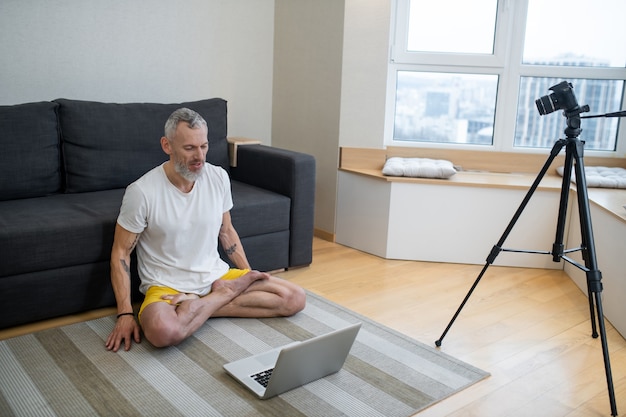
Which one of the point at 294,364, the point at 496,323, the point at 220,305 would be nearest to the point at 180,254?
the point at 220,305

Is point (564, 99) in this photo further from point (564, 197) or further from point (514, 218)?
point (514, 218)

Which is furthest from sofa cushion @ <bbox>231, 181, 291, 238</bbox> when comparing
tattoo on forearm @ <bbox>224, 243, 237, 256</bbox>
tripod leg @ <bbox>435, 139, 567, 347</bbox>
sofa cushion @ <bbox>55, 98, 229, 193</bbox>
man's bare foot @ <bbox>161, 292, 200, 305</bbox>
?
tripod leg @ <bbox>435, 139, 567, 347</bbox>

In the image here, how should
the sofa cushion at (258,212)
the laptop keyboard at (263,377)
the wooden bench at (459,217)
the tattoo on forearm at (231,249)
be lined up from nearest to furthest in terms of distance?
1. the laptop keyboard at (263,377)
2. the tattoo on forearm at (231,249)
3. the sofa cushion at (258,212)
4. the wooden bench at (459,217)

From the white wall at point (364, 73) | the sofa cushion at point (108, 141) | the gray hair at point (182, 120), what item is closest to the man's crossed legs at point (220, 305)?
the gray hair at point (182, 120)

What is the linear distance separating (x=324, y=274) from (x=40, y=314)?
153 centimetres

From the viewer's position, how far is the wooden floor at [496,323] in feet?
7.58

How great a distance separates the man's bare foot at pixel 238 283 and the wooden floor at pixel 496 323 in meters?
0.58

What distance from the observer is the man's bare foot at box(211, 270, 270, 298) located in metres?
2.74

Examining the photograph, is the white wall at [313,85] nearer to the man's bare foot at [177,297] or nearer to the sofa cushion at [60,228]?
the sofa cushion at [60,228]

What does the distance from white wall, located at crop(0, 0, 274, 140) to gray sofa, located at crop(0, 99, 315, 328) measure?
1.22 ft

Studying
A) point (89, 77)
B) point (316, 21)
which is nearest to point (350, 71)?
point (316, 21)

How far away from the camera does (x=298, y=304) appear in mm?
2900

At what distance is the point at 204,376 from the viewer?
2.33m

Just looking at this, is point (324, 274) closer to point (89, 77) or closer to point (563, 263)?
point (563, 263)
